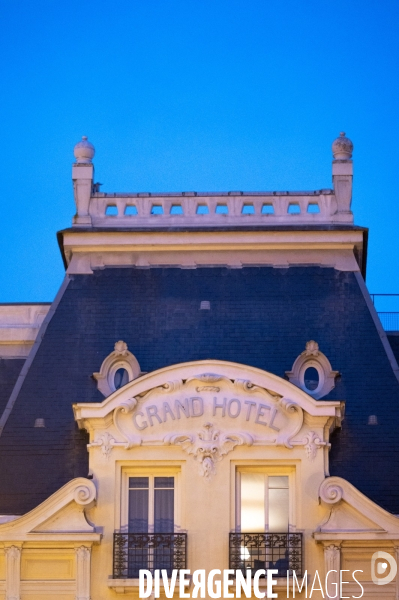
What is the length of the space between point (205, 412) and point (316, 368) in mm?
2741

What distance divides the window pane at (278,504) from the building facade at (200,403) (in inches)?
1.1

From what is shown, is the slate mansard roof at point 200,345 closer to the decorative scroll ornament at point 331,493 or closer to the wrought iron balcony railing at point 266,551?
the decorative scroll ornament at point 331,493

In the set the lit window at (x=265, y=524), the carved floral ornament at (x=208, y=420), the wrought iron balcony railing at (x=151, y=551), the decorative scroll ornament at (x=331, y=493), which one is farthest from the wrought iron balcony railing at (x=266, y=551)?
the carved floral ornament at (x=208, y=420)

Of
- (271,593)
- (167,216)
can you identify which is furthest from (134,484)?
(167,216)

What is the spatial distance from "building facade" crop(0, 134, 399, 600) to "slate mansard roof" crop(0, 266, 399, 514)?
0.13ft

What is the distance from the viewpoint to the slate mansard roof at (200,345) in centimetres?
3344

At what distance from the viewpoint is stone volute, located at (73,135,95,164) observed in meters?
37.7

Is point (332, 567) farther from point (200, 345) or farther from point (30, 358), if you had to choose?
point (30, 358)

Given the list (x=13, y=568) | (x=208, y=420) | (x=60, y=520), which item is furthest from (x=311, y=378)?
(x=13, y=568)

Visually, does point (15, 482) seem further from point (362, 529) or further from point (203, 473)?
point (362, 529)

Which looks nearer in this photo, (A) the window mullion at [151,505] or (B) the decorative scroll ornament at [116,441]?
(A) the window mullion at [151,505]

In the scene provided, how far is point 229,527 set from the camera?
32.6 metres

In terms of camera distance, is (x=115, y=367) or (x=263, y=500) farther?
(x=115, y=367)

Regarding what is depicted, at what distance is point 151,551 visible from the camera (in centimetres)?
3250
